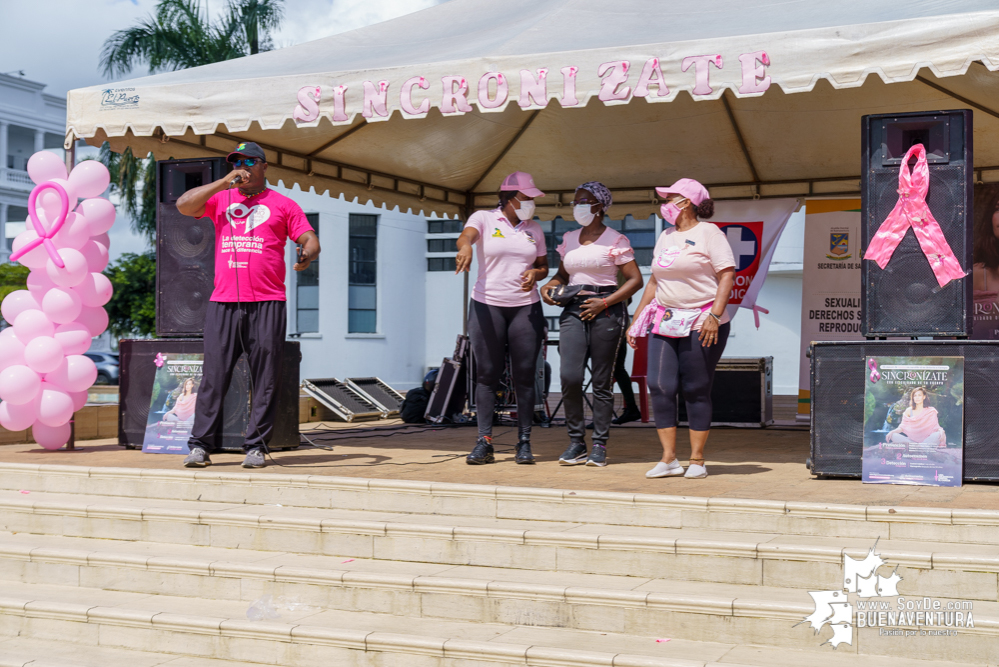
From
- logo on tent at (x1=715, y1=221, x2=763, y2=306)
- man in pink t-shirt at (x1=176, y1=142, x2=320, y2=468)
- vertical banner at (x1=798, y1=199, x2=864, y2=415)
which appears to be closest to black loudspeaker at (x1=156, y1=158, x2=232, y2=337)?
man in pink t-shirt at (x1=176, y1=142, x2=320, y2=468)

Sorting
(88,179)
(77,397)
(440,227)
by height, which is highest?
(440,227)

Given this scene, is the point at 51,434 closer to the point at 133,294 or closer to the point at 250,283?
the point at 250,283

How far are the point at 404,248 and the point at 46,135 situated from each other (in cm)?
4047

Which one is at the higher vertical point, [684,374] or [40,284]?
[40,284]

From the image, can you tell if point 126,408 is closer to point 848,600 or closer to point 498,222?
point 498,222

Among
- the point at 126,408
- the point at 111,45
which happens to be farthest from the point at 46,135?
the point at 126,408

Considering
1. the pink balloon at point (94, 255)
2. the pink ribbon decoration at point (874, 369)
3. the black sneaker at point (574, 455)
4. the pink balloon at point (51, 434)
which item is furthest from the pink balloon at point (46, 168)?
the pink ribbon decoration at point (874, 369)

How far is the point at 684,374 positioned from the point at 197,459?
10.0ft

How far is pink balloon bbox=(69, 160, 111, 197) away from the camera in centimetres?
719

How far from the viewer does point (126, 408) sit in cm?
737

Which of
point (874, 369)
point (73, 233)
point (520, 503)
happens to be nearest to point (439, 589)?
point (520, 503)

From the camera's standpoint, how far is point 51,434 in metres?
7.20

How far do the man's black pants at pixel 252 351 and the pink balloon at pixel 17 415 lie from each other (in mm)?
1483

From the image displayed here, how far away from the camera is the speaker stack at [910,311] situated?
205 inches
